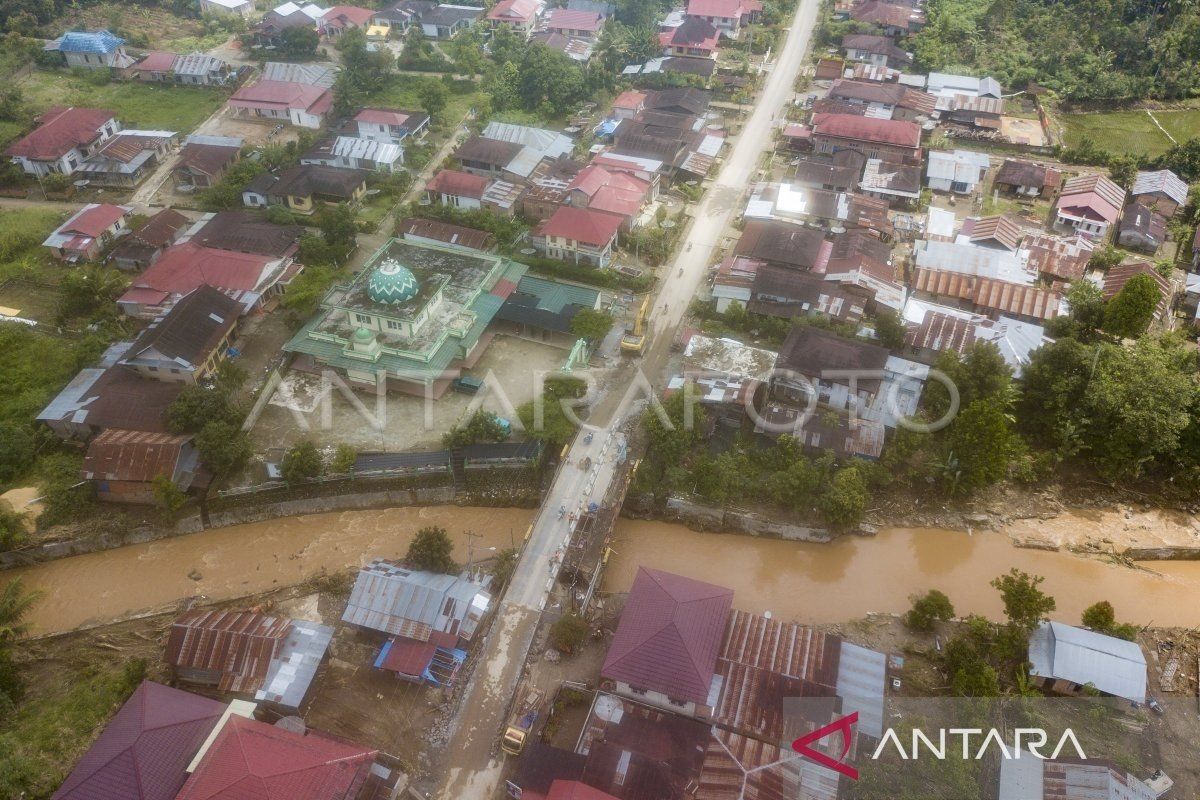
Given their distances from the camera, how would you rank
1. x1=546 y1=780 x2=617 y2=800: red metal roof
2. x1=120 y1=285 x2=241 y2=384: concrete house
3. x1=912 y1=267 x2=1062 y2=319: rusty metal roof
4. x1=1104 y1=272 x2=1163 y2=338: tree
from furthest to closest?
x1=912 y1=267 x2=1062 y2=319: rusty metal roof, x1=120 y1=285 x2=241 y2=384: concrete house, x1=1104 y1=272 x2=1163 y2=338: tree, x1=546 y1=780 x2=617 y2=800: red metal roof

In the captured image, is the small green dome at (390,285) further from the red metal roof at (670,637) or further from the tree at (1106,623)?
the tree at (1106,623)

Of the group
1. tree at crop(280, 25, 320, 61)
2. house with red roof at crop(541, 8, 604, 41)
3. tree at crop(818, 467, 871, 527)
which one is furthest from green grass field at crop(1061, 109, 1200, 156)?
tree at crop(280, 25, 320, 61)

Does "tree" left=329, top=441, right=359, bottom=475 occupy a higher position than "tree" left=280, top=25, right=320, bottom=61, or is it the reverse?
"tree" left=280, top=25, right=320, bottom=61

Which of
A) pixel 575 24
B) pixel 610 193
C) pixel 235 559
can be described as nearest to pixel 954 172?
pixel 610 193

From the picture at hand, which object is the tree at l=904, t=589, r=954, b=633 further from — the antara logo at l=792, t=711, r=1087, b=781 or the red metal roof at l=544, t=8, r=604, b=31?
the red metal roof at l=544, t=8, r=604, b=31

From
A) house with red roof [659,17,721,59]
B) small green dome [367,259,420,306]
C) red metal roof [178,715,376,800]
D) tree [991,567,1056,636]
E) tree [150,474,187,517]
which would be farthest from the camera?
house with red roof [659,17,721,59]

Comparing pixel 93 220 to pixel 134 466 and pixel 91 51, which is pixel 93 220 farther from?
pixel 91 51

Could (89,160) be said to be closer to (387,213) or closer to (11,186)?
(11,186)
